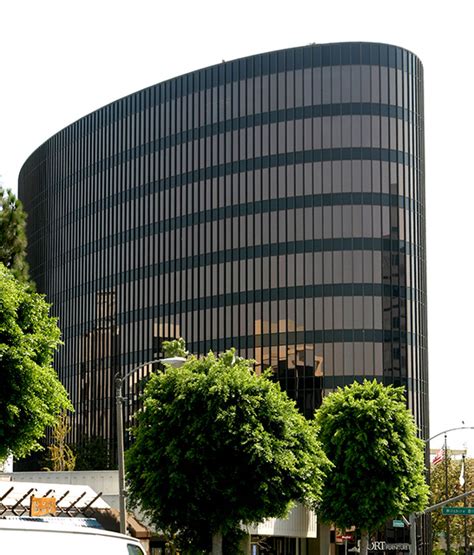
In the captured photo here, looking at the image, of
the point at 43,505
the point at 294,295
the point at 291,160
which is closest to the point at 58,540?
the point at 43,505

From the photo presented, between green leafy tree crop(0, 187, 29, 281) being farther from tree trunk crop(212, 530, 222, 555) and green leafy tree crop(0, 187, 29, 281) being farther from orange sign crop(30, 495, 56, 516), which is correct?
tree trunk crop(212, 530, 222, 555)

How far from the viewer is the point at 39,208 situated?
135000 millimetres

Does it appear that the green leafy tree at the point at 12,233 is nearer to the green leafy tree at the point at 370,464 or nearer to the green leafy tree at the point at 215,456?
the green leafy tree at the point at 215,456

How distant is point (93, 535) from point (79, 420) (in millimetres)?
114952

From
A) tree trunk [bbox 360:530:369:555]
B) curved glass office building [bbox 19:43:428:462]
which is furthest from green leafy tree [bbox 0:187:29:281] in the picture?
curved glass office building [bbox 19:43:428:462]

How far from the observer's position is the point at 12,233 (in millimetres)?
37750

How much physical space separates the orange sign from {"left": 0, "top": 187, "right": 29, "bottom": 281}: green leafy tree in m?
8.21

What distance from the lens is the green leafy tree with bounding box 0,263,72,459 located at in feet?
109

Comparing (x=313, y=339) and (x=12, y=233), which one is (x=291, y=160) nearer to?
(x=313, y=339)

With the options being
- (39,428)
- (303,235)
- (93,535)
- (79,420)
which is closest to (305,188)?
(303,235)

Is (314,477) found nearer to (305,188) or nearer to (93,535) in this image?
(93,535)

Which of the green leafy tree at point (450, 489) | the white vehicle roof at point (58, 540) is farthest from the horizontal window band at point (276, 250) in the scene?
the white vehicle roof at point (58, 540)

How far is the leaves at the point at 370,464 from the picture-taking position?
5466 cm

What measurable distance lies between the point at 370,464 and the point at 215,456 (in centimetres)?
1613
